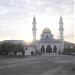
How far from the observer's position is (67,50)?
364 feet

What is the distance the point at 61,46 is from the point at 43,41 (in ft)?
32.8

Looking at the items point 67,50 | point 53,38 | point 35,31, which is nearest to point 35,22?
point 35,31

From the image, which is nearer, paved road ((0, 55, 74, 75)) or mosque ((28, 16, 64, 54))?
paved road ((0, 55, 74, 75))

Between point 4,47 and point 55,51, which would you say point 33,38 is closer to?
point 55,51

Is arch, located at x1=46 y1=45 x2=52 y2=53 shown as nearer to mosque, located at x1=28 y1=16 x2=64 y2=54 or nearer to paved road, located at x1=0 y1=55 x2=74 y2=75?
mosque, located at x1=28 y1=16 x2=64 y2=54

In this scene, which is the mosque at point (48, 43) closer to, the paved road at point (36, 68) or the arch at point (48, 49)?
the arch at point (48, 49)

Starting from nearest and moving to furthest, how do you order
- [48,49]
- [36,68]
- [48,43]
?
1. [36,68]
2. [48,49]
3. [48,43]

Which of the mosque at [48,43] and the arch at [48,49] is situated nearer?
the arch at [48,49]

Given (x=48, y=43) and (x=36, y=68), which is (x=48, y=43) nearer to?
(x=48, y=43)

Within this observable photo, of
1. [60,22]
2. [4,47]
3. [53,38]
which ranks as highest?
[60,22]

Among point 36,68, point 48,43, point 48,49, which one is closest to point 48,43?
point 48,43

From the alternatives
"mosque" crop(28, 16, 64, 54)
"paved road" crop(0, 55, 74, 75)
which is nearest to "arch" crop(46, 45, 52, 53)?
"mosque" crop(28, 16, 64, 54)

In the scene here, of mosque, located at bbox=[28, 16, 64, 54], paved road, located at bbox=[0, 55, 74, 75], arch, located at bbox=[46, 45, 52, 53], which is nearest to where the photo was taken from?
paved road, located at bbox=[0, 55, 74, 75]

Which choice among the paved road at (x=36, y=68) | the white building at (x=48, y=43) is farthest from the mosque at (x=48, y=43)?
the paved road at (x=36, y=68)
